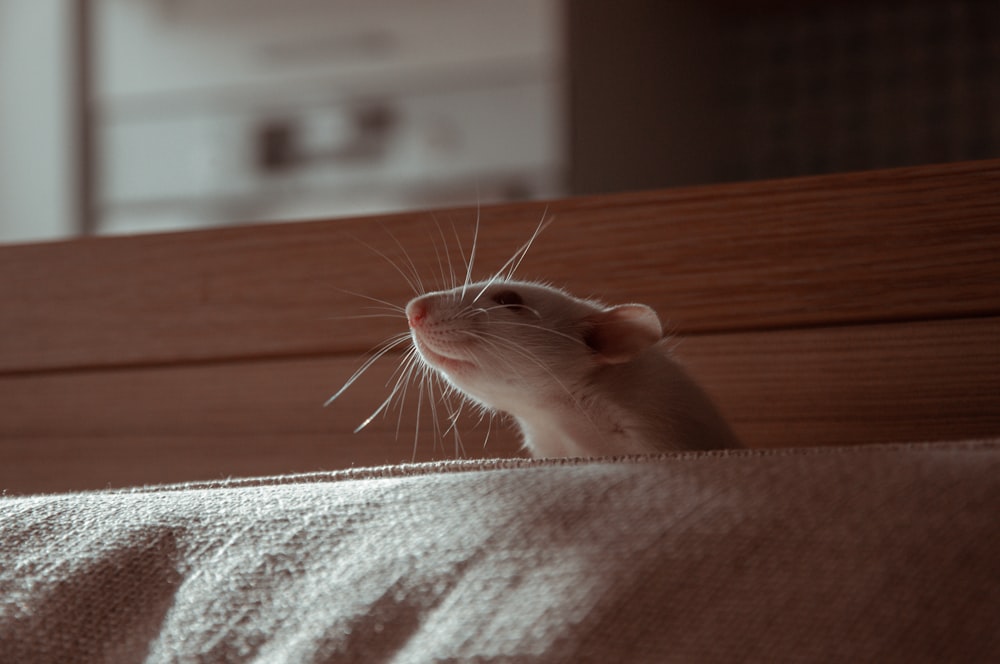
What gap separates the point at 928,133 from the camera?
7.88 feet

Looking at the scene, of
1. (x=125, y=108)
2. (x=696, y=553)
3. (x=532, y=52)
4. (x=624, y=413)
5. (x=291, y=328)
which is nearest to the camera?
(x=696, y=553)

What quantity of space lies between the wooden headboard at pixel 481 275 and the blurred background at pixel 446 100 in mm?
1440

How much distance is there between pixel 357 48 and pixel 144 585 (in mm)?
2258

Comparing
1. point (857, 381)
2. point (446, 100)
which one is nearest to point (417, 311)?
point (857, 381)

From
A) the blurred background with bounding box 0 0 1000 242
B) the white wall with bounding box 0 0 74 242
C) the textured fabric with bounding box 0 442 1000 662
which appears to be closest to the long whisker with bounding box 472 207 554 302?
the textured fabric with bounding box 0 442 1000 662

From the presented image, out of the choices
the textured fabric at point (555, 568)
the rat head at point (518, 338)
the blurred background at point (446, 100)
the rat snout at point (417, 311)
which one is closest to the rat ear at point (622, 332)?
the rat head at point (518, 338)

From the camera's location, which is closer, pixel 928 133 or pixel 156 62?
pixel 928 133

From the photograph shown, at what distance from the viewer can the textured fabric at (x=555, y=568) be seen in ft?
0.99

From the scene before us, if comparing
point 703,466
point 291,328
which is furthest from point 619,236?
point 703,466

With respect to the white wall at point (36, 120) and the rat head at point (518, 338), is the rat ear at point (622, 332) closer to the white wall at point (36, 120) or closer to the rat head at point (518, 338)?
the rat head at point (518, 338)

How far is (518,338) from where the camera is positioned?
645 millimetres

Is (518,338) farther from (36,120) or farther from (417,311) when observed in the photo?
(36,120)

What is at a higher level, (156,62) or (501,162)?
(156,62)

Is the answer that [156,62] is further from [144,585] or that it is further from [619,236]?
[144,585]
